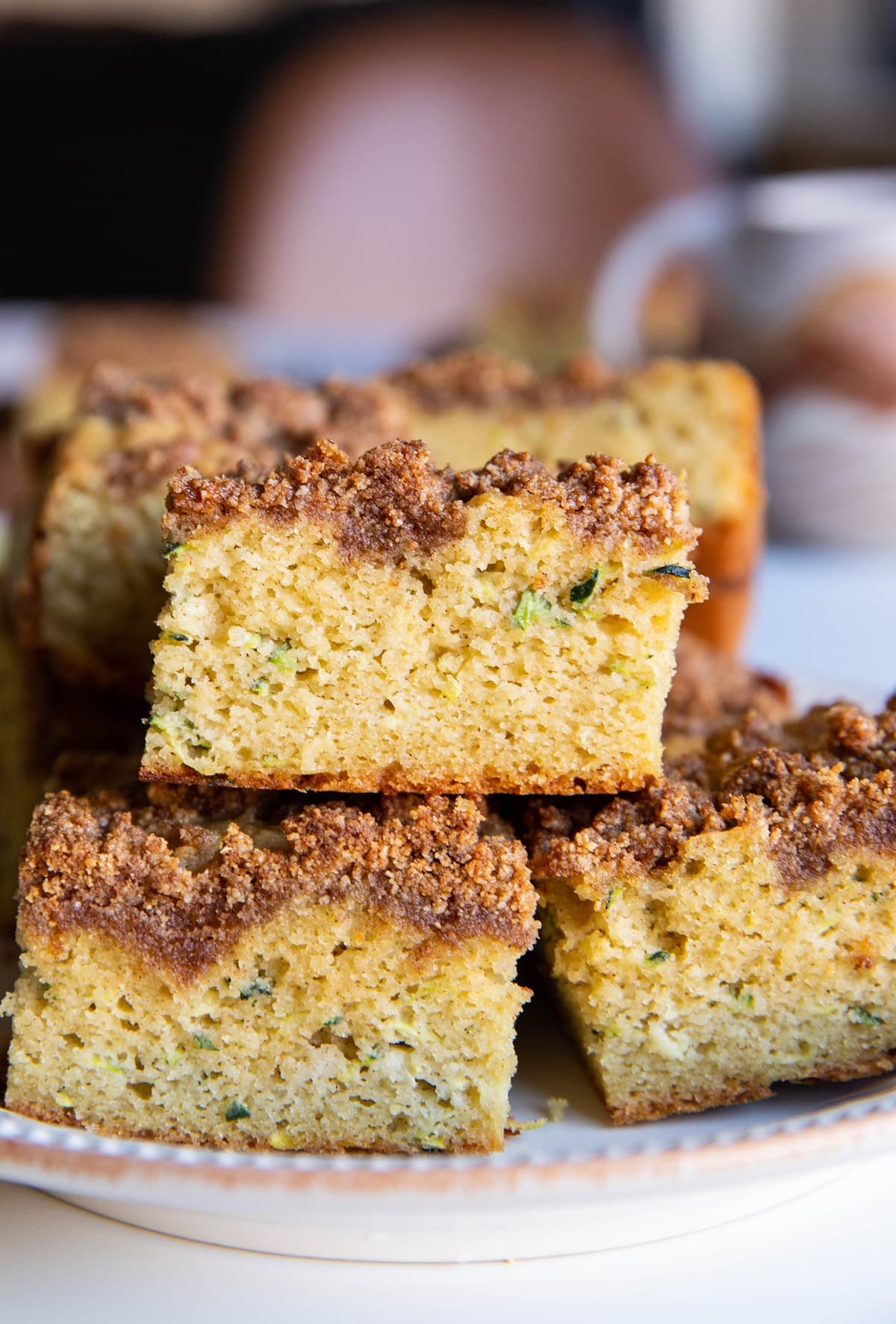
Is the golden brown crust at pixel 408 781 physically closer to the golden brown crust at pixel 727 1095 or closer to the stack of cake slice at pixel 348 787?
the stack of cake slice at pixel 348 787

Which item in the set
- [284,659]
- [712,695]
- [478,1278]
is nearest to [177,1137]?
[478,1278]

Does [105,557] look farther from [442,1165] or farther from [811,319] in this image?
[811,319]

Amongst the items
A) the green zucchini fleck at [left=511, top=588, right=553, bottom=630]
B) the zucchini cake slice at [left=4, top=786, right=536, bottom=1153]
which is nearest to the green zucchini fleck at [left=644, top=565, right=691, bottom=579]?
the green zucchini fleck at [left=511, top=588, right=553, bottom=630]

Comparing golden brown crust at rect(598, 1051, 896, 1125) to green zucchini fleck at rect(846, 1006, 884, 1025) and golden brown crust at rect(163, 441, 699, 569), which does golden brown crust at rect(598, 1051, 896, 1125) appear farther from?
golden brown crust at rect(163, 441, 699, 569)

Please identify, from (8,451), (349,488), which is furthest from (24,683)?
(8,451)

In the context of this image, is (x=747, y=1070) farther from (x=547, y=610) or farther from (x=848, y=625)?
(x=848, y=625)
